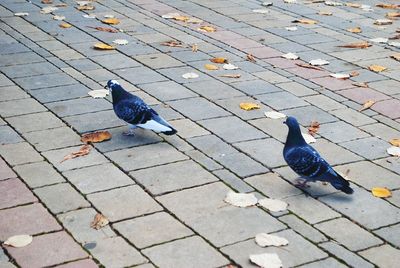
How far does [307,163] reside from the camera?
13.3 ft

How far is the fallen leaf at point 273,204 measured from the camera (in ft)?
12.9

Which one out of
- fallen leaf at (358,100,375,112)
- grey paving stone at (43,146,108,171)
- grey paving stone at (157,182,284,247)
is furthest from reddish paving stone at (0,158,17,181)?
fallen leaf at (358,100,375,112)

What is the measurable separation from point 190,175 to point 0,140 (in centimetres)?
150

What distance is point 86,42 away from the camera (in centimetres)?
712

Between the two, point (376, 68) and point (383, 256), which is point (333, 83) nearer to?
point (376, 68)

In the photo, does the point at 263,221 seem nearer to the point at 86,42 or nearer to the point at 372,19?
the point at 86,42

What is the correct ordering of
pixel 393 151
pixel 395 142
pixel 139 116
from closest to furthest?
pixel 139 116 → pixel 393 151 → pixel 395 142

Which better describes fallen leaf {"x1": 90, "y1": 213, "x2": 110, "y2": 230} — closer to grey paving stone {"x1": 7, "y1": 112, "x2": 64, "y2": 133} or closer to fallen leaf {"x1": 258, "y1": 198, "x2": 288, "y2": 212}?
fallen leaf {"x1": 258, "y1": 198, "x2": 288, "y2": 212}

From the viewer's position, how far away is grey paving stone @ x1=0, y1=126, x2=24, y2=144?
15.6ft

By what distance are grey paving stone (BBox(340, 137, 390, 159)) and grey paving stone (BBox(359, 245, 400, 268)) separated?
1.23 metres

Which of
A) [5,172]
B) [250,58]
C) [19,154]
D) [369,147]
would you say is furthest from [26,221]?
[250,58]

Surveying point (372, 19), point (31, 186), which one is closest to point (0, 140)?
point (31, 186)

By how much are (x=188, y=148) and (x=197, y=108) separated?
0.82 metres

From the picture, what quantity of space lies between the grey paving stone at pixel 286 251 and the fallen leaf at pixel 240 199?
0.40m
